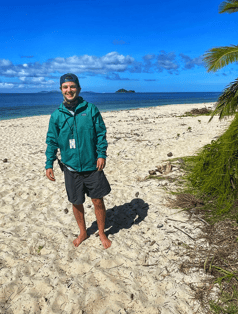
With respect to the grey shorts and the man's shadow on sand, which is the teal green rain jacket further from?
the man's shadow on sand

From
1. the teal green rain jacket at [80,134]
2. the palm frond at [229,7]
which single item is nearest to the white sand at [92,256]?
the teal green rain jacket at [80,134]

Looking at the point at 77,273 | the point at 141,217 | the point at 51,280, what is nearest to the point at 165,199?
the point at 141,217

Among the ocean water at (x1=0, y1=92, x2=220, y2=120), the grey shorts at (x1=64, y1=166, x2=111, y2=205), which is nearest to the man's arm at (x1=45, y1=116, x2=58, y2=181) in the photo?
the grey shorts at (x1=64, y1=166, x2=111, y2=205)

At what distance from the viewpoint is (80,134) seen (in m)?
2.78

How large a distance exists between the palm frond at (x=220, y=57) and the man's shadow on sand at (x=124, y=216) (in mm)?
2973

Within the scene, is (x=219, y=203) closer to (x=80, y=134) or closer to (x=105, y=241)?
(x=105, y=241)

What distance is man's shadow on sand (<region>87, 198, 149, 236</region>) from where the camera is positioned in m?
3.82

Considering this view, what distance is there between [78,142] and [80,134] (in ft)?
0.37

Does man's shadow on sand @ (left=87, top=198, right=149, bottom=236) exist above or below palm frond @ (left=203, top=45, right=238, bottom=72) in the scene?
below

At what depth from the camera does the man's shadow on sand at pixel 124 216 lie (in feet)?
12.5

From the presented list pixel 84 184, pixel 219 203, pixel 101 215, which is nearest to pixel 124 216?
pixel 101 215

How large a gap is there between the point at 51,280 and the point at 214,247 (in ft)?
7.47

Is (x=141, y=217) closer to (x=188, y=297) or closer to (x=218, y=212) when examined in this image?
(x=218, y=212)

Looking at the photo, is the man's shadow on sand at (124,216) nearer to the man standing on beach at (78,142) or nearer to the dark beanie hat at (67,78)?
the man standing on beach at (78,142)
